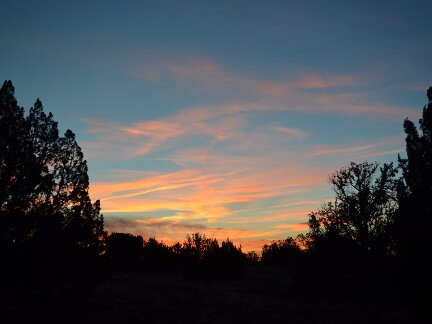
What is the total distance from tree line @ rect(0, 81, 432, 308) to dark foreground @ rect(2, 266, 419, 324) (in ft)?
3.87

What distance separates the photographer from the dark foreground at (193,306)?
14.5 m

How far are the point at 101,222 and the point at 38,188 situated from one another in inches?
135

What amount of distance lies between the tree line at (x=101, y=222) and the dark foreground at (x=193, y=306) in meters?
1.18

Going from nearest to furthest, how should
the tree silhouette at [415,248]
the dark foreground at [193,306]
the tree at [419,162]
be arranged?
the tree silhouette at [415,248], the dark foreground at [193,306], the tree at [419,162]

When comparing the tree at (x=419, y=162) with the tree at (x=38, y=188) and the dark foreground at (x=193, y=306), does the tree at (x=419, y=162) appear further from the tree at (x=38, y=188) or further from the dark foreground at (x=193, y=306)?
the tree at (x=38, y=188)

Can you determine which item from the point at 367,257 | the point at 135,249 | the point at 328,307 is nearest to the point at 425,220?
the point at 328,307

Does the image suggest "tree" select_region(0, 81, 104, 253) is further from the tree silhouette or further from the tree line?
the tree silhouette

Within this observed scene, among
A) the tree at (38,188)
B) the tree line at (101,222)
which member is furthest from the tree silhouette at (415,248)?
the tree at (38,188)

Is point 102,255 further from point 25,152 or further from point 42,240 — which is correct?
point 25,152

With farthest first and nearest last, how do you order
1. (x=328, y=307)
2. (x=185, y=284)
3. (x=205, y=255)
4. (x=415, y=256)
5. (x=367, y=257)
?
(x=205, y=255)
(x=185, y=284)
(x=367, y=257)
(x=328, y=307)
(x=415, y=256)

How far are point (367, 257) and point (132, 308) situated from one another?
1528cm

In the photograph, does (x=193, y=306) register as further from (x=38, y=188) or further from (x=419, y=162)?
(x=419, y=162)

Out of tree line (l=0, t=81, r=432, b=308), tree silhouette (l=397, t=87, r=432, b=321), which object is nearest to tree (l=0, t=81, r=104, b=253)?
tree line (l=0, t=81, r=432, b=308)

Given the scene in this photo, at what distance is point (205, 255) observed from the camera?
103 feet
